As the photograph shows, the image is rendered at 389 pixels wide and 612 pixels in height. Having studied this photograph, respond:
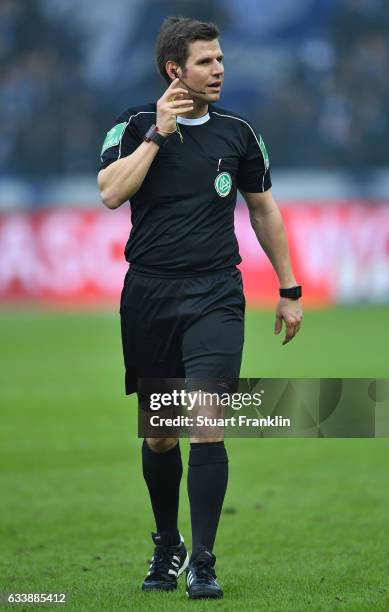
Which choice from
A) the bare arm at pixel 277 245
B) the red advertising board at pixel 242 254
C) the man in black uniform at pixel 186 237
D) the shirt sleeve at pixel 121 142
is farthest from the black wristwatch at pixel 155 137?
the red advertising board at pixel 242 254

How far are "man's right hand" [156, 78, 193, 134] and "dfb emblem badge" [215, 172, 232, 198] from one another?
12.5 inches

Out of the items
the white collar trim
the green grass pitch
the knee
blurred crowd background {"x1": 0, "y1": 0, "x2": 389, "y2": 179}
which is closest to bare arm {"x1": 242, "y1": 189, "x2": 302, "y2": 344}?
the white collar trim

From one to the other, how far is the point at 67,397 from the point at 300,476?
4931 millimetres

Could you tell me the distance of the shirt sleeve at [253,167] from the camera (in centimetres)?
554

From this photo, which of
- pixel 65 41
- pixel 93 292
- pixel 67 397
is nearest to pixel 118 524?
pixel 67 397

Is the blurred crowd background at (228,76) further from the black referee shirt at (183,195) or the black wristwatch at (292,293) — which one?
the black referee shirt at (183,195)

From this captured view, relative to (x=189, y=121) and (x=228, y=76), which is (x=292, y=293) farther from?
(x=228, y=76)

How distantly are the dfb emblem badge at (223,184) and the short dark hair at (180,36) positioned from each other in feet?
1.49

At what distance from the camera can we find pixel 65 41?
115 ft

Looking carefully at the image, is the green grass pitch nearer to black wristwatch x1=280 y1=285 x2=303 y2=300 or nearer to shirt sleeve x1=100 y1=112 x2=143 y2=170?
black wristwatch x1=280 y1=285 x2=303 y2=300

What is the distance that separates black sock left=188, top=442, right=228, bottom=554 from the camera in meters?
5.16

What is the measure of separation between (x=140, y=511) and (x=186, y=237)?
2.75 metres

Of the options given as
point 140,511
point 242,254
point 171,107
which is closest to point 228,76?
point 242,254

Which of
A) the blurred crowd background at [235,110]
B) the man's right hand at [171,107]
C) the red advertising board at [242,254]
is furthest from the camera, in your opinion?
the blurred crowd background at [235,110]
